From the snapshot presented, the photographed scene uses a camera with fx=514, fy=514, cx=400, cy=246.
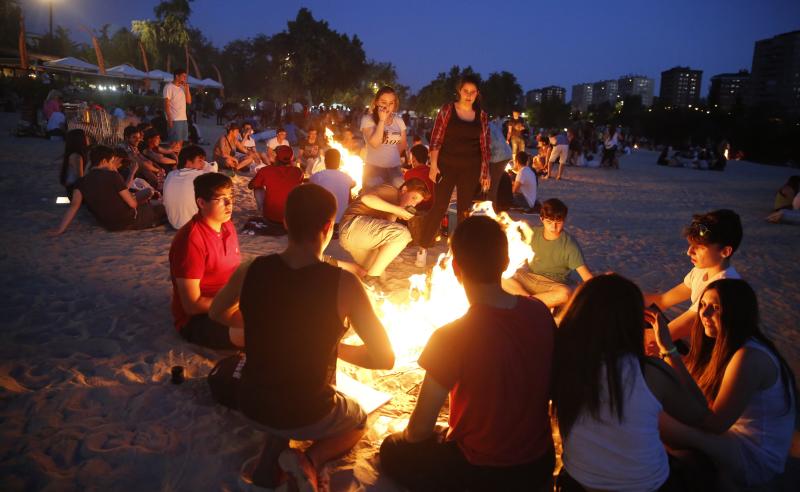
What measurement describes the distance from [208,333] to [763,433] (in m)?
3.90

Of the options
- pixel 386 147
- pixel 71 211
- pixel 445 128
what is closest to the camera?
pixel 445 128

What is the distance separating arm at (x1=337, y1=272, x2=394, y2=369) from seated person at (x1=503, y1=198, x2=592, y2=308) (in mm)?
3007

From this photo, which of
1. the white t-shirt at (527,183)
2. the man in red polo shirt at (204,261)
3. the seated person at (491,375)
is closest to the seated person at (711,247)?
the seated person at (491,375)

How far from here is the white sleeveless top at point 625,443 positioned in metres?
2.31

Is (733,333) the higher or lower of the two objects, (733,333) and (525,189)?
the lower

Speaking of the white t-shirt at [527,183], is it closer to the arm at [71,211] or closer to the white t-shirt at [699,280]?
the white t-shirt at [699,280]

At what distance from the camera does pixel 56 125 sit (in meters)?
18.5

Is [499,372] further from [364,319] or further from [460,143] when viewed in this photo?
[460,143]

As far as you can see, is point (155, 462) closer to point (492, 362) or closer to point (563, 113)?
point (492, 362)

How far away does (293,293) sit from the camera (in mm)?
2480

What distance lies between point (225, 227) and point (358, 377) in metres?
1.76

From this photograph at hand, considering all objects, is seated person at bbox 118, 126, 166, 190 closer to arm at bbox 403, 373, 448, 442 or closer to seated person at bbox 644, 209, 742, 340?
arm at bbox 403, 373, 448, 442

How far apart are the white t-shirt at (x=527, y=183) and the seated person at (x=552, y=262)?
5.42 metres

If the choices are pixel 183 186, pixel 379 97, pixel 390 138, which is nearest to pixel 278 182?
pixel 183 186
